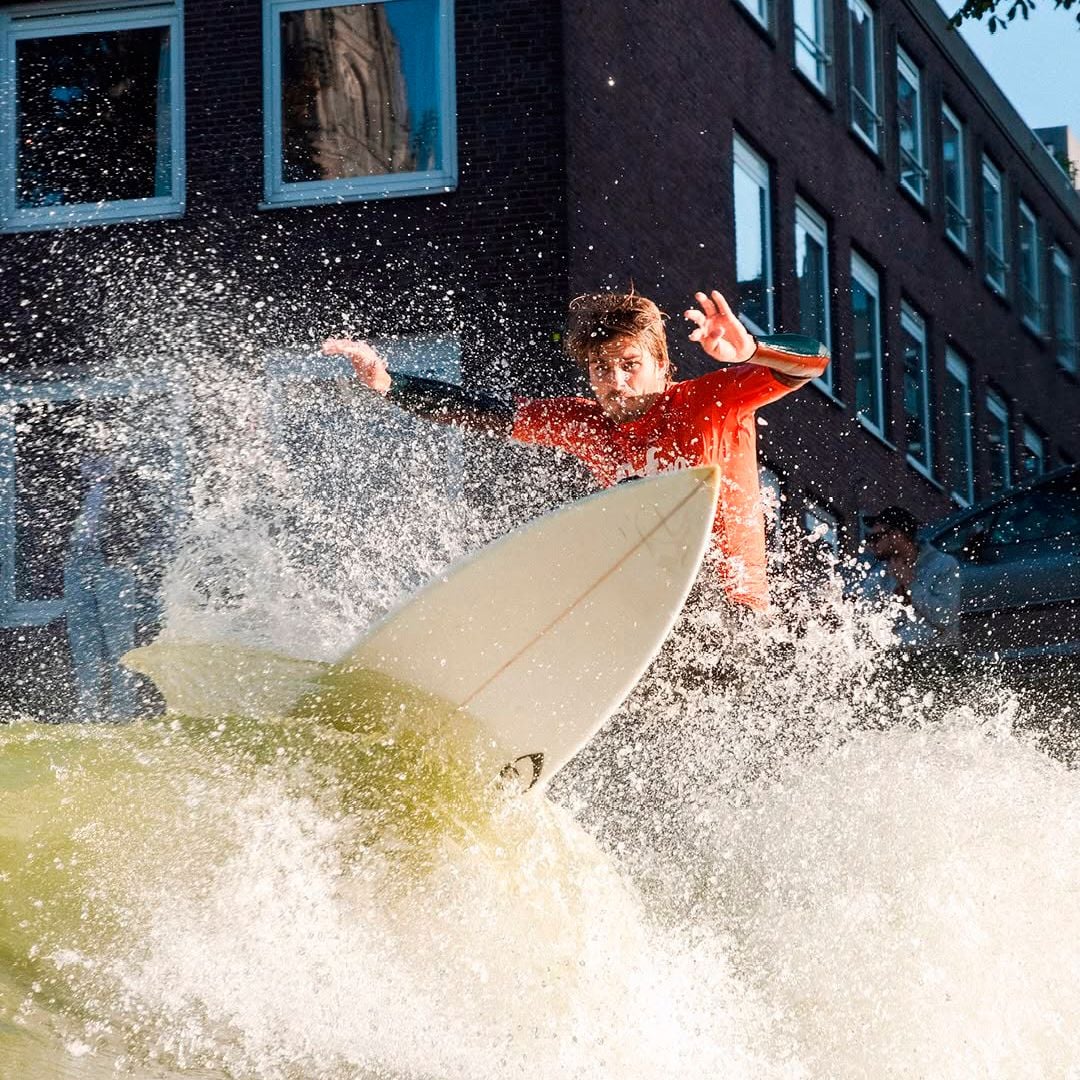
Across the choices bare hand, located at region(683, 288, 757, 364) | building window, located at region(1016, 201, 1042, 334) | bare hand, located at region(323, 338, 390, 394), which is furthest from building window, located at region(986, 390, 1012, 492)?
bare hand, located at region(683, 288, 757, 364)

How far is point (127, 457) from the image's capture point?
12.9m

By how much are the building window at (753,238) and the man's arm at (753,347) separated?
34.9ft

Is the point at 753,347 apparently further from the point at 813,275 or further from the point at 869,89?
the point at 869,89

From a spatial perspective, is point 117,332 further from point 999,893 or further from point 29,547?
point 999,893

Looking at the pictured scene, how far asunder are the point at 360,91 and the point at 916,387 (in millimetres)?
9534

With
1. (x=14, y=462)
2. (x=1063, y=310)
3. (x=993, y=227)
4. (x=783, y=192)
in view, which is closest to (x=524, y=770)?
(x=14, y=462)

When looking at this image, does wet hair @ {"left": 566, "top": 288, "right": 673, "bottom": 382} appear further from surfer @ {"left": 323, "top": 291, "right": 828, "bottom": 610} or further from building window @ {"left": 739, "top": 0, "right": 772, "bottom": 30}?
building window @ {"left": 739, "top": 0, "right": 772, "bottom": 30}

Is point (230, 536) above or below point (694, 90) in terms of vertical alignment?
below

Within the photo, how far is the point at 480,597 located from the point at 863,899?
1.70 metres

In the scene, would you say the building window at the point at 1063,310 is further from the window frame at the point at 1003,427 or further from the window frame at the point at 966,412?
the window frame at the point at 966,412

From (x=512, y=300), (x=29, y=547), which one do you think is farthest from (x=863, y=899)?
(x=29, y=547)

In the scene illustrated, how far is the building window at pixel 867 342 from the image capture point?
1978 cm

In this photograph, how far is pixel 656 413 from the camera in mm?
6332

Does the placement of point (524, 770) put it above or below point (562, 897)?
above
